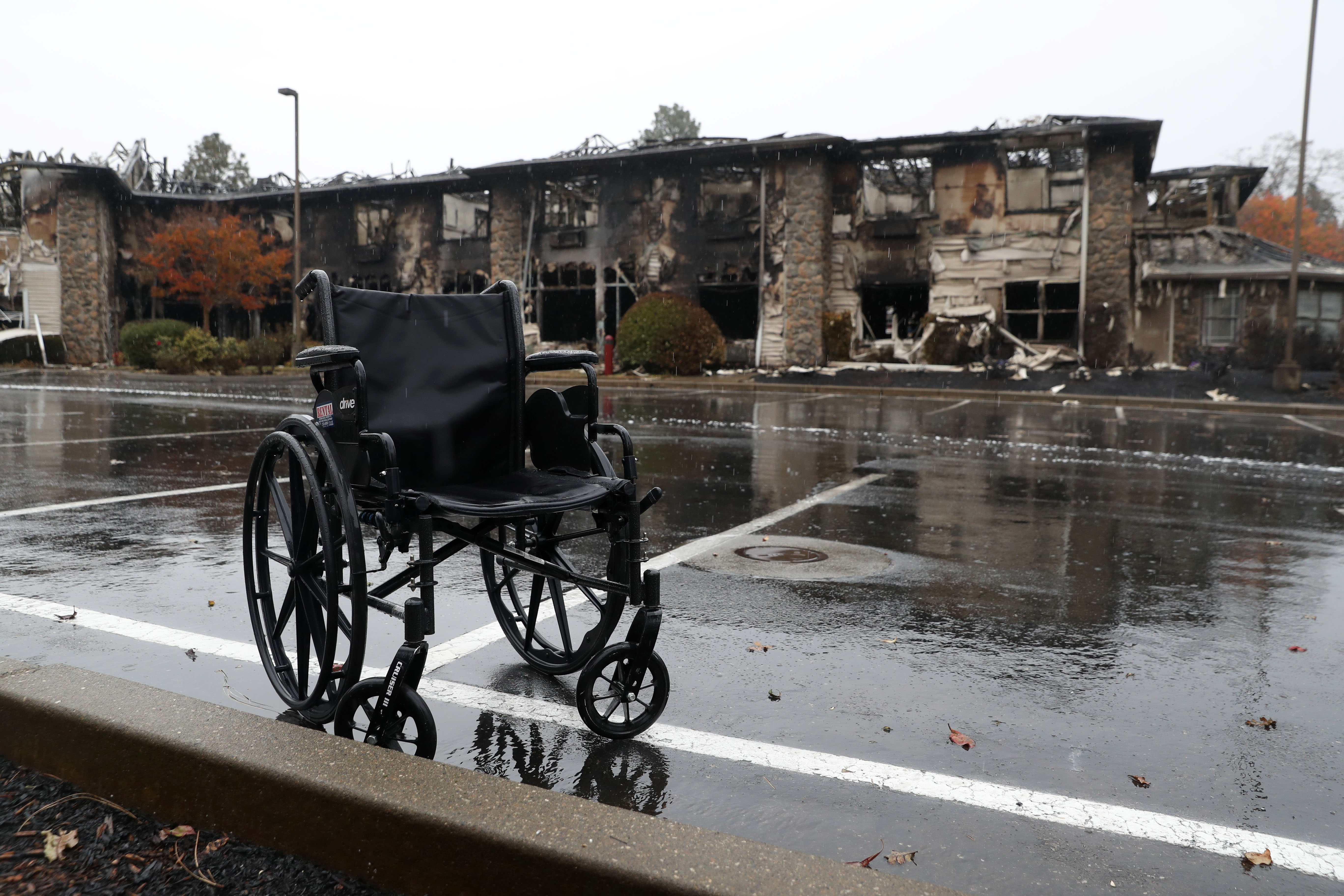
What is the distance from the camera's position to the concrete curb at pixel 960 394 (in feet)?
68.5

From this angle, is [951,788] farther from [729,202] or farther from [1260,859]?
[729,202]

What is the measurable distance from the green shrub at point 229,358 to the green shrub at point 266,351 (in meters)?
1.30

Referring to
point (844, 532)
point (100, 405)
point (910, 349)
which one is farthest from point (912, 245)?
point (844, 532)

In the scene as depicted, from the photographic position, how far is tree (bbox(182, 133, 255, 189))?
68375 mm

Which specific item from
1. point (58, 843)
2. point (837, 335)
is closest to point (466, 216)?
point (837, 335)

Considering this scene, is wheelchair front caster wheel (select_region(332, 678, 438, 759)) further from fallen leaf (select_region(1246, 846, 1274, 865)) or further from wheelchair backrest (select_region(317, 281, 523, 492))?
fallen leaf (select_region(1246, 846, 1274, 865))

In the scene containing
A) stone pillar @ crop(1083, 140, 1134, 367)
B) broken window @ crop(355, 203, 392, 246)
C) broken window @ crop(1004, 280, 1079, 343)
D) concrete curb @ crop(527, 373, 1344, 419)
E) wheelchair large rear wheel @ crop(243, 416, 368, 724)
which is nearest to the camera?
wheelchair large rear wheel @ crop(243, 416, 368, 724)

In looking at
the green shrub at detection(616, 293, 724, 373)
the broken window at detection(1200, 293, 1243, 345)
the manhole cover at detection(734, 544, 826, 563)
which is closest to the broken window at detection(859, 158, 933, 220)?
the green shrub at detection(616, 293, 724, 373)

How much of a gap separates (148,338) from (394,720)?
3686 centimetres

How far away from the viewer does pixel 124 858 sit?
2449 millimetres

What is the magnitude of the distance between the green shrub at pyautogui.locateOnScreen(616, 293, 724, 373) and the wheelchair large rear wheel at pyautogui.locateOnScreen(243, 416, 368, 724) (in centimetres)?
2663

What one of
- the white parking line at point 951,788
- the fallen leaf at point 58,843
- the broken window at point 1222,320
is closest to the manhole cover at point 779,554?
the white parking line at point 951,788

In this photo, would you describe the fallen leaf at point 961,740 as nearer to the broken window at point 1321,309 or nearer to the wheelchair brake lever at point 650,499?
the wheelchair brake lever at point 650,499

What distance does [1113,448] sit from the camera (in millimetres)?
12789
